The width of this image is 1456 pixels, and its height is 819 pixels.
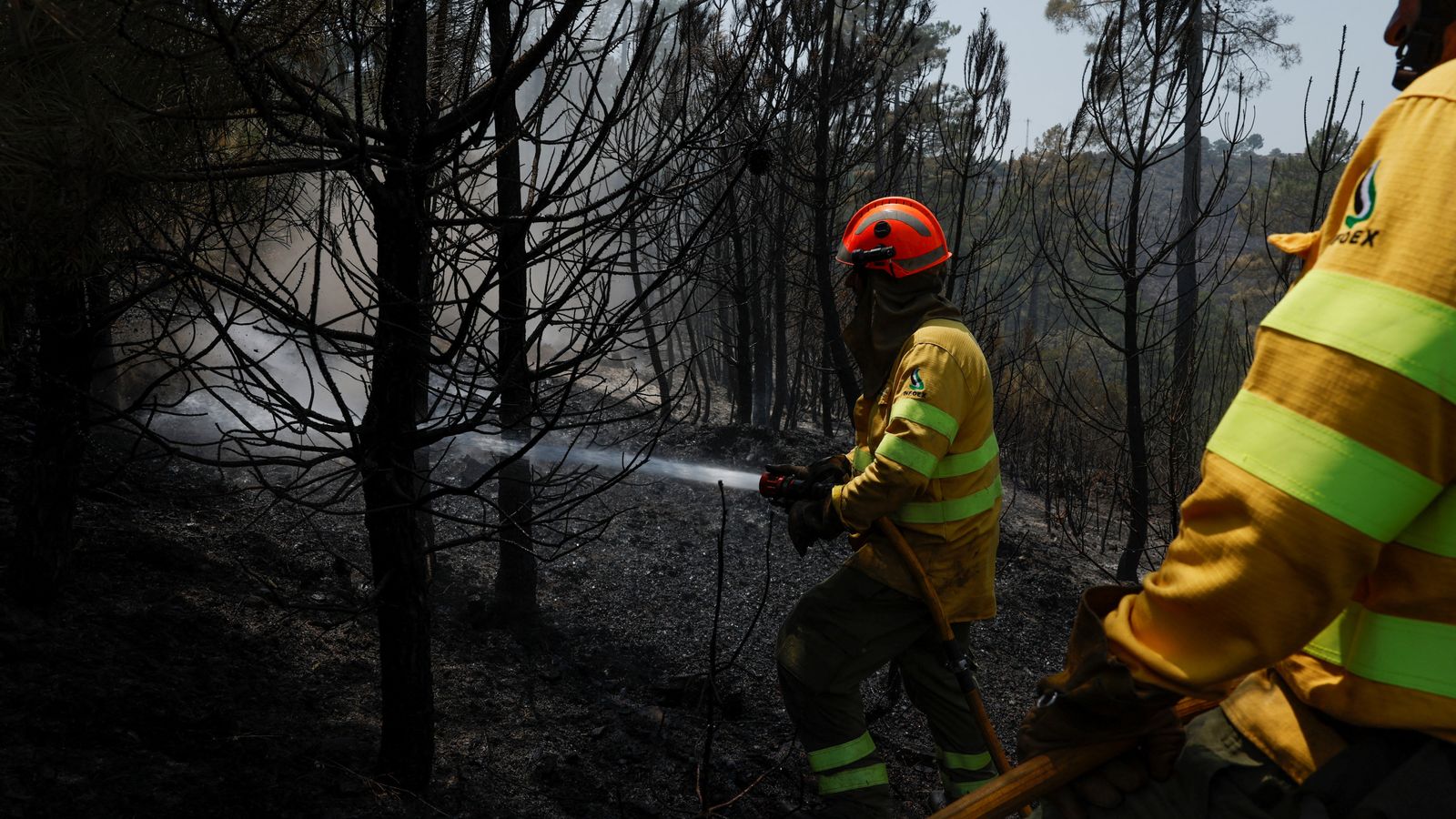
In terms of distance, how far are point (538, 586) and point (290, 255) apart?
13049 millimetres

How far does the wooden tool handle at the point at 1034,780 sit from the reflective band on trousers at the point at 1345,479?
512 millimetres

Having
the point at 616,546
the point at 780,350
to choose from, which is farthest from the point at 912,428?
the point at 780,350

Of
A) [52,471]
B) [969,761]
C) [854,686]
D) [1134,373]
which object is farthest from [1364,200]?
[1134,373]

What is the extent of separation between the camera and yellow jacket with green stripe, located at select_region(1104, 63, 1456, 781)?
1.04 m

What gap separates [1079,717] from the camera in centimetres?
138

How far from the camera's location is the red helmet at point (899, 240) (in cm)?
334

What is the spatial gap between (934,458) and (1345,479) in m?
1.94

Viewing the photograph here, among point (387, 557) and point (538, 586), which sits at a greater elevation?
point (387, 557)

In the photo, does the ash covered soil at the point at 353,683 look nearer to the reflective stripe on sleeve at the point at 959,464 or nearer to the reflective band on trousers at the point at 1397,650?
the reflective stripe on sleeve at the point at 959,464

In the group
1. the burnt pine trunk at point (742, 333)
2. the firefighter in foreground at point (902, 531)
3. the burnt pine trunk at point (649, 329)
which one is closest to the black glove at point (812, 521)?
the firefighter in foreground at point (902, 531)

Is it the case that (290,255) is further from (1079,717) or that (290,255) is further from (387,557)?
(1079,717)

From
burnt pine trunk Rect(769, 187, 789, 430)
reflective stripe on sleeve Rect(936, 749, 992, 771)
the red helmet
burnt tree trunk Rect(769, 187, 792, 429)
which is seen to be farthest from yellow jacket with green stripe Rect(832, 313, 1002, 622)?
burnt tree trunk Rect(769, 187, 792, 429)

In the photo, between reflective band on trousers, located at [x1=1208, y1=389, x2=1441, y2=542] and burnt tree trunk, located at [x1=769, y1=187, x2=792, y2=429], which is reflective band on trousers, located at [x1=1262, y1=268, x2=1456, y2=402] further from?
burnt tree trunk, located at [x1=769, y1=187, x2=792, y2=429]

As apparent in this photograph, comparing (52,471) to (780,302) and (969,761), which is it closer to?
(969,761)
